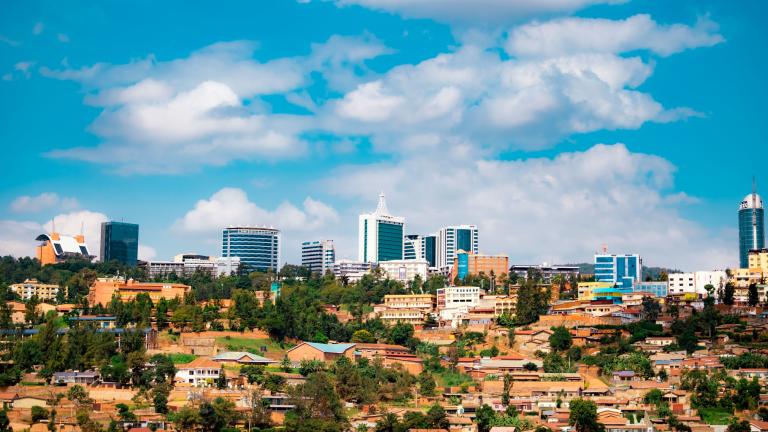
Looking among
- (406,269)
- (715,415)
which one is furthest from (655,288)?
(715,415)

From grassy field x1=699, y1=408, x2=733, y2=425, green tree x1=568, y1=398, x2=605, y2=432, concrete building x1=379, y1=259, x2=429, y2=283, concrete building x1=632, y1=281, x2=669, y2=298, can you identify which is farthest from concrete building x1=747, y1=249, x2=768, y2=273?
green tree x1=568, y1=398, x2=605, y2=432

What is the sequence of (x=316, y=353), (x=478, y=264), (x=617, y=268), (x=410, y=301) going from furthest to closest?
(x=478, y=264)
(x=617, y=268)
(x=410, y=301)
(x=316, y=353)

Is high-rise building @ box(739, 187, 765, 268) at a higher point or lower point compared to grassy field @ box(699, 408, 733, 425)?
higher

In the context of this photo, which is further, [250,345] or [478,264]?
[478,264]

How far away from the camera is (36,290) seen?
65.5 meters

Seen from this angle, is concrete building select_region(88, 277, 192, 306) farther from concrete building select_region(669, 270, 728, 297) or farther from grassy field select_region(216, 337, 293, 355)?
concrete building select_region(669, 270, 728, 297)

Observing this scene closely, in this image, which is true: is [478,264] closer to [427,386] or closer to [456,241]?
[456,241]

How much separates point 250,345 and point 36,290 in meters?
19.4

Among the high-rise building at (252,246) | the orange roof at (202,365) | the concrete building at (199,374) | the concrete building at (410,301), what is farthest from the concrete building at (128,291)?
the high-rise building at (252,246)

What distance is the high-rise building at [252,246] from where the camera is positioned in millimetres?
96562

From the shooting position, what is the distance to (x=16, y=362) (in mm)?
45125

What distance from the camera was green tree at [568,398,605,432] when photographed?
129 ft

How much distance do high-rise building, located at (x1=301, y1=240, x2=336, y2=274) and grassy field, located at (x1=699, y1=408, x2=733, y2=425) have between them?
56.4 metres

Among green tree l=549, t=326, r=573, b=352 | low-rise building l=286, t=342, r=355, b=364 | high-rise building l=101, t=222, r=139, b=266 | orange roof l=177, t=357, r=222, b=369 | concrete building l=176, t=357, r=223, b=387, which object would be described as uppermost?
high-rise building l=101, t=222, r=139, b=266
